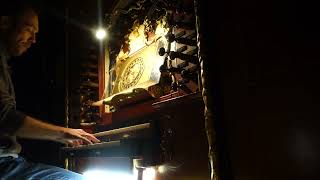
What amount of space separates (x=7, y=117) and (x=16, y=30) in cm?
75

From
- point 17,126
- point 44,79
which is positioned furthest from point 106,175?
point 44,79

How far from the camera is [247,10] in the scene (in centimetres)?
196

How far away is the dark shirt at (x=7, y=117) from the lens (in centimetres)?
249

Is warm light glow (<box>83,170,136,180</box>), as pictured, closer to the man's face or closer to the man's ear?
the man's face

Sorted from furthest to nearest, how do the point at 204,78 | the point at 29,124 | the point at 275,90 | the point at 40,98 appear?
the point at 40,98
the point at 29,124
the point at 204,78
the point at 275,90

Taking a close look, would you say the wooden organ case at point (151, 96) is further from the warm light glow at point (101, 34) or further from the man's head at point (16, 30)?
the man's head at point (16, 30)

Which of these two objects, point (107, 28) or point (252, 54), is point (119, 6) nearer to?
point (107, 28)

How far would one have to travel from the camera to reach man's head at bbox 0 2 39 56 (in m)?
2.78

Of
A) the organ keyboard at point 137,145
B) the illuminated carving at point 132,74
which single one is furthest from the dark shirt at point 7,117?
the illuminated carving at point 132,74

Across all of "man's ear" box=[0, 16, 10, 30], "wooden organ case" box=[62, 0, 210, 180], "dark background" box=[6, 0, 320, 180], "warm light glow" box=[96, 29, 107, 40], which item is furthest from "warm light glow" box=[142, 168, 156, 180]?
"warm light glow" box=[96, 29, 107, 40]

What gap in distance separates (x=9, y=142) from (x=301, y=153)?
85.6 inches

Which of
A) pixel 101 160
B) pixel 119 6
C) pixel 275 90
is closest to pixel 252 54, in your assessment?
pixel 275 90

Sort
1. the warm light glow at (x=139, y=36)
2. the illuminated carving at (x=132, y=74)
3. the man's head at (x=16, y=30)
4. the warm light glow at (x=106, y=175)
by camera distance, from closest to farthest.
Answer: the man's head at (x=16, y=30), the warm light glow at (x=106, y=175), the warm light glow at (x=139, y=36), the illuminated carving at (x=132, y=74)

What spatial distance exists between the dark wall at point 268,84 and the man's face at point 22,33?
1.60 meters
